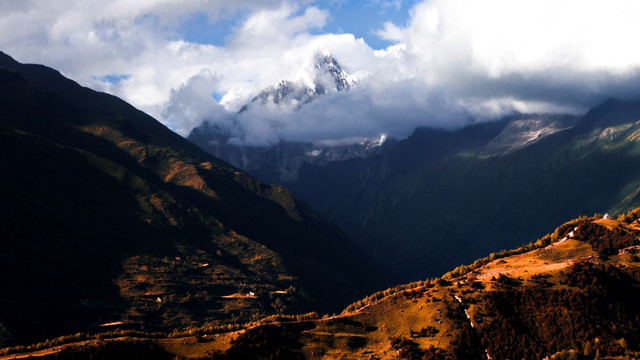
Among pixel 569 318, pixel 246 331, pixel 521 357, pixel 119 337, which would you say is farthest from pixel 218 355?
pixel 569 318

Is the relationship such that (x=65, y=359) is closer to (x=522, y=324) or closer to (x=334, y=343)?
(x=334, y=343)

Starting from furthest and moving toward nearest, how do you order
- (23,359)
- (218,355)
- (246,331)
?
(246,331) → (218,355) → (23,359)

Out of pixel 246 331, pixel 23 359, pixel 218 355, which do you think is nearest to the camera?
pixel 23 359

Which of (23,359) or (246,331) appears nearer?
(23,359)

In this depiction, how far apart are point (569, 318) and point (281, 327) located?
92.2m

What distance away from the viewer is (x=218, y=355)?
582 feet

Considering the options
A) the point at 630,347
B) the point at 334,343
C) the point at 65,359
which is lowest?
the point at 630,347

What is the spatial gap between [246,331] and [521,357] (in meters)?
A: 83.9

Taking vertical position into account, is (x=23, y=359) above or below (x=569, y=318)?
above

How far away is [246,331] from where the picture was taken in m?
189

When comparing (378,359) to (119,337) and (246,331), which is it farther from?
(119,337)

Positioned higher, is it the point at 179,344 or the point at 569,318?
the point at 179,344

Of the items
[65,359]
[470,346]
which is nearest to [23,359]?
[65,359]

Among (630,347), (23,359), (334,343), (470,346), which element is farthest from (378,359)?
(23,359)
